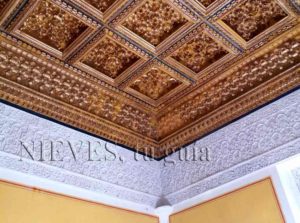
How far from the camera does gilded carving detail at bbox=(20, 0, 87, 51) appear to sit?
177 centimetres

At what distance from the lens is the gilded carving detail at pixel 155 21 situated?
1811mm

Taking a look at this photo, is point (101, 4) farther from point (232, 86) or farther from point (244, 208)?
point (244, 208)

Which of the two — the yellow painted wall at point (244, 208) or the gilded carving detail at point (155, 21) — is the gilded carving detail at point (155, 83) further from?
the yellow painted wall at point (244, 208)

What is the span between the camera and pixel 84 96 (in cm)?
222

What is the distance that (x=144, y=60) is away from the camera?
2.12 metres

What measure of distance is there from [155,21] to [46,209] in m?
1.17

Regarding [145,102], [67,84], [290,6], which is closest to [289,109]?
[290,6]

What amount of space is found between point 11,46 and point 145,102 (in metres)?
0.98

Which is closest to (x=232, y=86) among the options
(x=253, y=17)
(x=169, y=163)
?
(x=253, y=17)

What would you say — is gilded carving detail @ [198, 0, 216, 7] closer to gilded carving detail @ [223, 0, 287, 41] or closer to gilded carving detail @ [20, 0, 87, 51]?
gilded carving detail @ [223, 0, 287, 41]

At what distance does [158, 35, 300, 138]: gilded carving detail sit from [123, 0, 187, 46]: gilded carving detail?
21.4 inches

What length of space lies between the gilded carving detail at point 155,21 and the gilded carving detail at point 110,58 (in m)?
0.16

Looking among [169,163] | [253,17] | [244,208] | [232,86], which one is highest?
[253,17]

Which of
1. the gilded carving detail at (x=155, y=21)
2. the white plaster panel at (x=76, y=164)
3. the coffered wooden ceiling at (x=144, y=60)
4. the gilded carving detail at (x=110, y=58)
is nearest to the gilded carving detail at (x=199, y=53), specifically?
the coffered wooden ceiling at (x=144, y=60)
